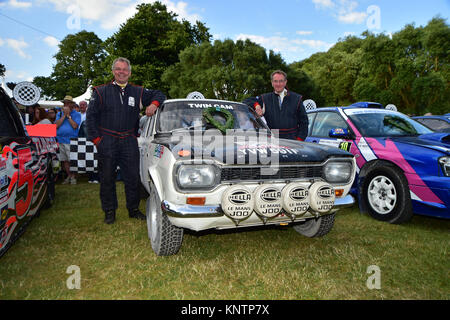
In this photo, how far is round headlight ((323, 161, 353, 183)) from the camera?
261 centimetres

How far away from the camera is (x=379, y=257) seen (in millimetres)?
2707

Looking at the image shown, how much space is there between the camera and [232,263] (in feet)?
8.43

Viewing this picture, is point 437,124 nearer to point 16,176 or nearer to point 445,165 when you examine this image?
point 445,165

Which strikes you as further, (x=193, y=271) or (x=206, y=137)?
→ (x=206, y=137)

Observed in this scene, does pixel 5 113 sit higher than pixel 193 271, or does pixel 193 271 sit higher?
pixel 5 113

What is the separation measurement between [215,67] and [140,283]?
943 inches

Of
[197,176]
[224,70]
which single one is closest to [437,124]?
[197,176]

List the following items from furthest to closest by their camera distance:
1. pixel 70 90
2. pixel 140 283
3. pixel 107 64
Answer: pixel 70 90 → pixel 107 64 → pixel 140 283

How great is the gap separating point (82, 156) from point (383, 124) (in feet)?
18.7

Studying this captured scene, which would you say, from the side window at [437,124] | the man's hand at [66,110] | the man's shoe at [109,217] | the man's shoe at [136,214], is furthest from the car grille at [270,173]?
the man's hand at [66,110]

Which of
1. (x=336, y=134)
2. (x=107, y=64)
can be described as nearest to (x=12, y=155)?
(x=336, y=134)

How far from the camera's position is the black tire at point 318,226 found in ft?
10.0

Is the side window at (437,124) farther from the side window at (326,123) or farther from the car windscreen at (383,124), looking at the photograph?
the side window at (326,123)
